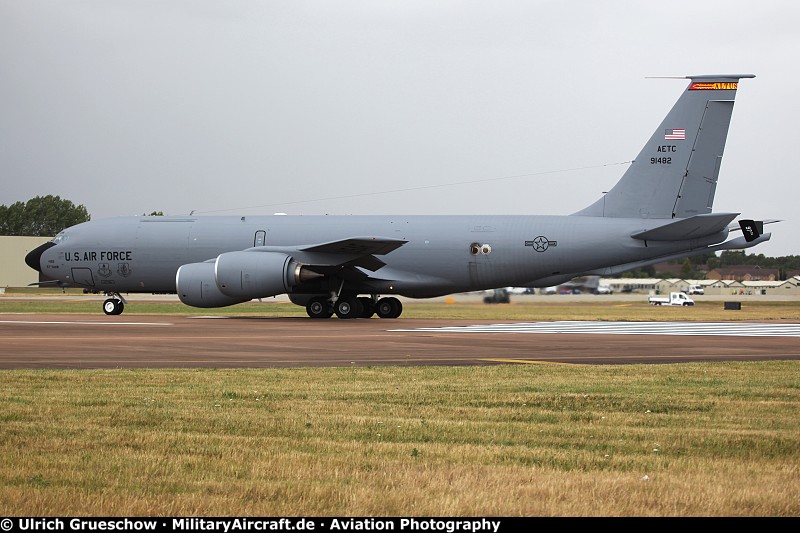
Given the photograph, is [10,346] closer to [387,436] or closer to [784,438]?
[387,436]

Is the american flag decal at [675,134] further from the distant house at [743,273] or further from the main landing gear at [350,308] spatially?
the distant house at [743,273]

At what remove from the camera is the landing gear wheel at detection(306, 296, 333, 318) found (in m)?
33.8

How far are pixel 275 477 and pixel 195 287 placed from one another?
26033mm

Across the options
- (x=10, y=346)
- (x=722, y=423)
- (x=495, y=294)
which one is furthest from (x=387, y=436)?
(x=495, y=294)

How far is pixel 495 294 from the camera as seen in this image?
41.1 meters

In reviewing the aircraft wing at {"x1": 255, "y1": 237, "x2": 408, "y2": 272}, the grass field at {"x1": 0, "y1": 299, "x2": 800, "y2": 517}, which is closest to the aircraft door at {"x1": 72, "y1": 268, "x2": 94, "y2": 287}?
the aircraft wing at {"x1": 255, "y1": 237, "x2": 408, "y2": 272}

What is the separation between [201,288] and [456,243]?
8384 mm

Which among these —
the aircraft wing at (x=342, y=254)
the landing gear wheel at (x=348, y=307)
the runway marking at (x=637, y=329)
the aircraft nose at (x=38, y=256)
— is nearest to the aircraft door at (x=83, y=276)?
the aircraft nose at (x=38, y=256)

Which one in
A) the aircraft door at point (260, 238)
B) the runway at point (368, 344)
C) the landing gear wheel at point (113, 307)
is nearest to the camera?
the runway at point (368, 344)

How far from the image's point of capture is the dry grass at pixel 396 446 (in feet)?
20.4

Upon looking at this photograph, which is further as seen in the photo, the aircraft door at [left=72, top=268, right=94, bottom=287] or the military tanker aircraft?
the aircraft door at [left=72, top=268, right=94, bottom=287]

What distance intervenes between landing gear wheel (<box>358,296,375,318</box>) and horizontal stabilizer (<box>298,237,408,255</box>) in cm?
255

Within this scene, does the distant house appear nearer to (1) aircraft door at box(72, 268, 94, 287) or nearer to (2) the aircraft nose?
(1) aircraft door at box(72, 268, 94, 287)

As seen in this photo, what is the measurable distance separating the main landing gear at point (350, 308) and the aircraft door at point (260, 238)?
2654mm
